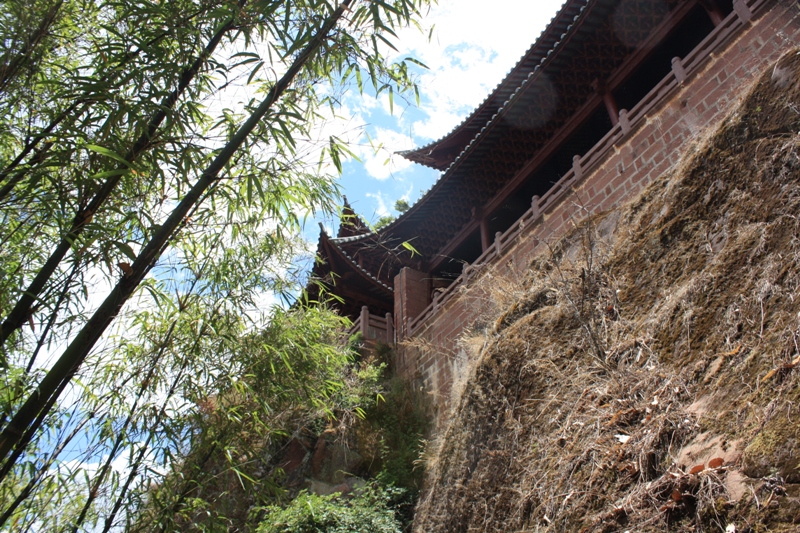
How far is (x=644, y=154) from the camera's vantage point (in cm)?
664

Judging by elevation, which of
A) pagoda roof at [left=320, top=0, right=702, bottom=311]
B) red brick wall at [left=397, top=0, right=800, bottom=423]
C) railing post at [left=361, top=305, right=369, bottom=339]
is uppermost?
pagoda roof at [left=320, top=0, right=702, bottom=311]

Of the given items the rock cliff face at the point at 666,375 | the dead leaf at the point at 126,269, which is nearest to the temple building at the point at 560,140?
the dead leaf at the point at 126,269

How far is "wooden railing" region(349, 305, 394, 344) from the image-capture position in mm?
10273

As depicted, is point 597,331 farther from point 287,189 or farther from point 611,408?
point 287,189

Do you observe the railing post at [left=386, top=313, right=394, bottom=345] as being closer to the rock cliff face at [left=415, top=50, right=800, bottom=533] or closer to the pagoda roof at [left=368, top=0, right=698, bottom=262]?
the pagoda roof at [left=368, top=0, right=698, bottom=262]

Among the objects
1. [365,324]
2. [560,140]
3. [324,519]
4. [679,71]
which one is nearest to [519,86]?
[560,140]

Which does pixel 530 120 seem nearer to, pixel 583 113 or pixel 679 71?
pixel 583 113

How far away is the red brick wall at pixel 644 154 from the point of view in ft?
19.1

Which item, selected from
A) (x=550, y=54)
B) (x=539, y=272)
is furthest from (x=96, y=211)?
(x=550, y=54)

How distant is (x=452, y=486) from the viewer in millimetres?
4508

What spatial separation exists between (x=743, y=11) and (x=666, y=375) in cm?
485

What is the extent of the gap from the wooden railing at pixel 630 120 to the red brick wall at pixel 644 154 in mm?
54

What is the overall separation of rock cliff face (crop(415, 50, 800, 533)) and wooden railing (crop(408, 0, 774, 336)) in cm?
201

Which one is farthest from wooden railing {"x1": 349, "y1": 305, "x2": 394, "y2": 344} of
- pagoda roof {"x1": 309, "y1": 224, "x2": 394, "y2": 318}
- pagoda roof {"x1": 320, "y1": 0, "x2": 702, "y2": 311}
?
pagoda roof {"x1": 320, "y1": 0, "x2": 702, "y2": 311}
